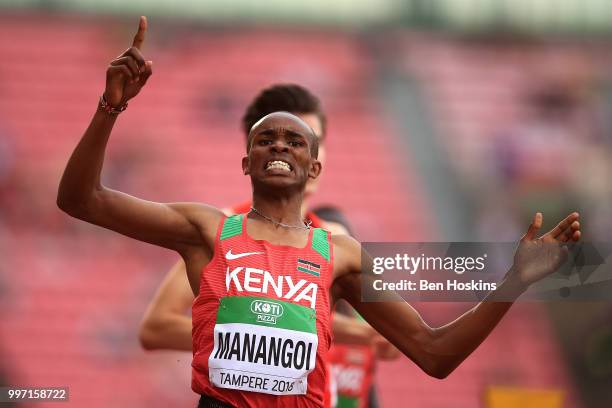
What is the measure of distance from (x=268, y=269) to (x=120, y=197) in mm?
502

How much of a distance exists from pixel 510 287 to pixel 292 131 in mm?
843

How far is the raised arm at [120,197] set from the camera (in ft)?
10.2

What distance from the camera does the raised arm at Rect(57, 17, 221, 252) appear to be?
3098 mm

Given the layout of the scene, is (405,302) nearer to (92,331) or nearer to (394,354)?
(394,354)

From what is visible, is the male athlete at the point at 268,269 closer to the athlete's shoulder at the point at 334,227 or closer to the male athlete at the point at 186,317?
the male athlete at the point at 186,317

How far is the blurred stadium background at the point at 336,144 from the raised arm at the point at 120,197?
6.77 metres

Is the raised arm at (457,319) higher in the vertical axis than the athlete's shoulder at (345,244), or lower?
lower

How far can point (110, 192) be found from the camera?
10.7 feet

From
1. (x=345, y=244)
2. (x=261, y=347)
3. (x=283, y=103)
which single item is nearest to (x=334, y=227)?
(x=283, y=103)

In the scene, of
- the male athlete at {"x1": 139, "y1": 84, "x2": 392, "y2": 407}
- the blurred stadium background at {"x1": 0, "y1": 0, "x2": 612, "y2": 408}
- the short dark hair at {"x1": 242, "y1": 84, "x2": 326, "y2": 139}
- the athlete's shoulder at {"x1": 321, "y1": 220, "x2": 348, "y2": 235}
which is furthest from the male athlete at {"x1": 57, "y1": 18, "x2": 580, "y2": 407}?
the blurred stadium background at {"x1": 0, "y1": 0, "x2": 612, "y2": 408}

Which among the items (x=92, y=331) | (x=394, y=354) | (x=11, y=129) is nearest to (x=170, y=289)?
(x=394, y=354)

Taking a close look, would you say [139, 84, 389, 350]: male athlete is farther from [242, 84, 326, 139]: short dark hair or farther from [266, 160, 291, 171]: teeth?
[266, 160, 291, 171]: teeth

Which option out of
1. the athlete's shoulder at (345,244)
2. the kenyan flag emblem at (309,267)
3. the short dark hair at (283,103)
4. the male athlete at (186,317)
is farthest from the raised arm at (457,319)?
the short dark hair at (283,103)

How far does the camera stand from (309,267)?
3.33 m
